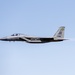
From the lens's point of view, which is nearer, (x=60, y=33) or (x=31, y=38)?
(x=31, y=38)

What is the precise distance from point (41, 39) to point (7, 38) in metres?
8.75

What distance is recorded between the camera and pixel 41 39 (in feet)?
199

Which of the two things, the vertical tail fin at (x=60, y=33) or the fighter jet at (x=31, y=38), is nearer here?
the fighter jet at (x=31, y=38)

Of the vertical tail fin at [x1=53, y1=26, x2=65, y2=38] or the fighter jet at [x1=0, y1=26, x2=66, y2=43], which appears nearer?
the fighter jet at [x1=0, y1=26, x2=66, y2=43]

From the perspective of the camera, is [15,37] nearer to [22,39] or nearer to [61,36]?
[22,39]

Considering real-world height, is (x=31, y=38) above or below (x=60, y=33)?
below

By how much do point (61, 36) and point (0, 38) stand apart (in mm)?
16112

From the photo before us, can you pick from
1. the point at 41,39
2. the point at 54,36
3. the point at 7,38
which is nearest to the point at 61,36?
the point at 54,36

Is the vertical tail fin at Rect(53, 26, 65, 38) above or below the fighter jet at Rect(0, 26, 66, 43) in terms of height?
above

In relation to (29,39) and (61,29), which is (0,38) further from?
(61,29)

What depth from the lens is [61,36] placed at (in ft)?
206

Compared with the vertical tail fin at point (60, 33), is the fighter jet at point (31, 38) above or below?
below

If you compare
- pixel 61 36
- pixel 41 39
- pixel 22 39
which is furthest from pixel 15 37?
pixel 61 36

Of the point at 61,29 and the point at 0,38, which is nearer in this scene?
the point at 0,38
